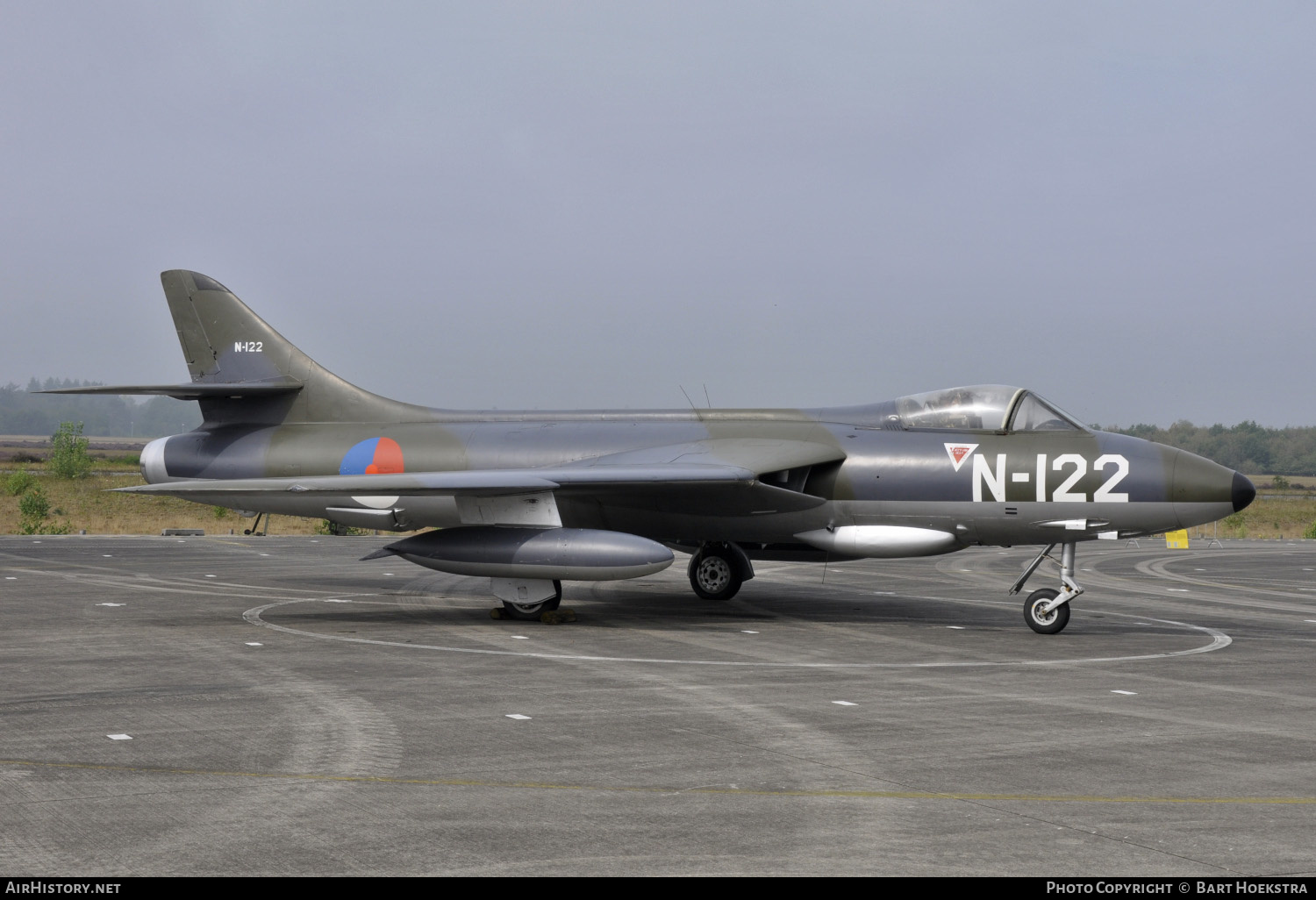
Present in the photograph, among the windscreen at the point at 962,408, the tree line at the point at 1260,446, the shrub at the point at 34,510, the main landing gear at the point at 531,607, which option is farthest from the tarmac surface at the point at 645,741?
the tree line at the point at 1260,446

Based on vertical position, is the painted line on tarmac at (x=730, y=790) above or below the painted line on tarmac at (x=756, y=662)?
above

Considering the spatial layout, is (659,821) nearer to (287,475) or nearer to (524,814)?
(524,814)

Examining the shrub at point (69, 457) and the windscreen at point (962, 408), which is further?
the shrub at point (69, 457)

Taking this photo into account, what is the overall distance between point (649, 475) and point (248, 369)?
7811 mm

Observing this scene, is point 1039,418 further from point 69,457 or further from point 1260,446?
point 1260,446

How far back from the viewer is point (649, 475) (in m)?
15.4

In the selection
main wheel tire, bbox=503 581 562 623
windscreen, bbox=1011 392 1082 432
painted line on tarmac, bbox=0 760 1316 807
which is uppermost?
windscreen, bbox=1011 392 1082 432

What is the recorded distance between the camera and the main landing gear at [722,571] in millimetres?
18734

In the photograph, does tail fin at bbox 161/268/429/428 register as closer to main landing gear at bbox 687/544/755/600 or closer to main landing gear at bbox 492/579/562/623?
main landing gear at bbox 492/579/562/623

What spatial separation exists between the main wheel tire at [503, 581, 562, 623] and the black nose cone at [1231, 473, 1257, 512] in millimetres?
8729

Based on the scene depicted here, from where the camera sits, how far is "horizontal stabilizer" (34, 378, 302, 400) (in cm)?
1820

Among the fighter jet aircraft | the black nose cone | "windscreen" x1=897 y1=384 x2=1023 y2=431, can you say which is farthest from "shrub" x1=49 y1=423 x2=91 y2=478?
the black nose cone

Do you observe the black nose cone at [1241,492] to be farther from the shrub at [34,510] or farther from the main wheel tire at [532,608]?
the shrub at [34,510]

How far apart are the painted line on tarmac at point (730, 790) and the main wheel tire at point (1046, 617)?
817 centimetres
